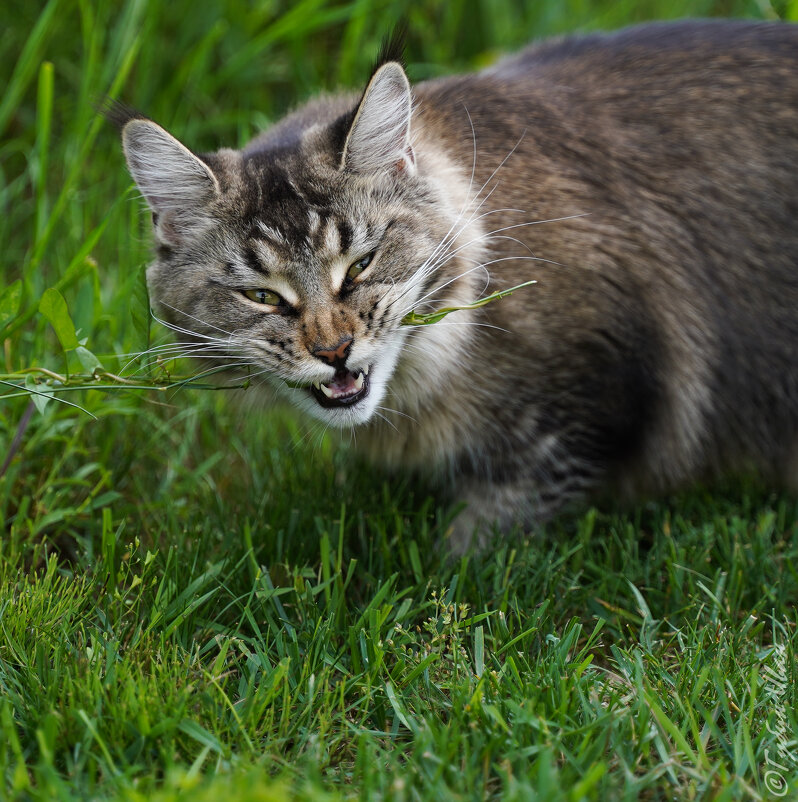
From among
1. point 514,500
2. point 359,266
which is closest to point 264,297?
point 359,266

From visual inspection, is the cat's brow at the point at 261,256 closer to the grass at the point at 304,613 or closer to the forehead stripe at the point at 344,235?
the forehead stripe at the point at 344,235

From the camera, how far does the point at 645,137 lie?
3.04 meters

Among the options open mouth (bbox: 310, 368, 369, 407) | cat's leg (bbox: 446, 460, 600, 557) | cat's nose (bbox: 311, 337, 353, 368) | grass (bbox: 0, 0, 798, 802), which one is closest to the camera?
grass (bbox: 0, 0, 798, 802)

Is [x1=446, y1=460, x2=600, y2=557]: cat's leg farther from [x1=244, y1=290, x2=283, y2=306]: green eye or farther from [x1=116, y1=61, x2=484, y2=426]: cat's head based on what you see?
[x1=244, y1=290, x2=283, y2=306]: green eye

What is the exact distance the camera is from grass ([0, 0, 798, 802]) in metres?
1.89

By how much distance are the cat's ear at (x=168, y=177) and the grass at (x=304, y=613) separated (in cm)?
19

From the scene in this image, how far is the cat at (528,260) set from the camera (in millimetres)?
2545

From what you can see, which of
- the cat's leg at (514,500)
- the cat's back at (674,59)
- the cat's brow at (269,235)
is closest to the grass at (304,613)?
the cat's leg at (514,500)

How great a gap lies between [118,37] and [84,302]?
50.4 inches

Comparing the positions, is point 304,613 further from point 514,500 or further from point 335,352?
point 514,500

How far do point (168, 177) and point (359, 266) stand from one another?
59 cm

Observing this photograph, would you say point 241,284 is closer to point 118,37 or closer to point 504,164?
point 504,164

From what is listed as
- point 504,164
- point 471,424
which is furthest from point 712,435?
point 504,164

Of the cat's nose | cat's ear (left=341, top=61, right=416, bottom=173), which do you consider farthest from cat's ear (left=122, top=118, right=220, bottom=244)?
the cat's nose
